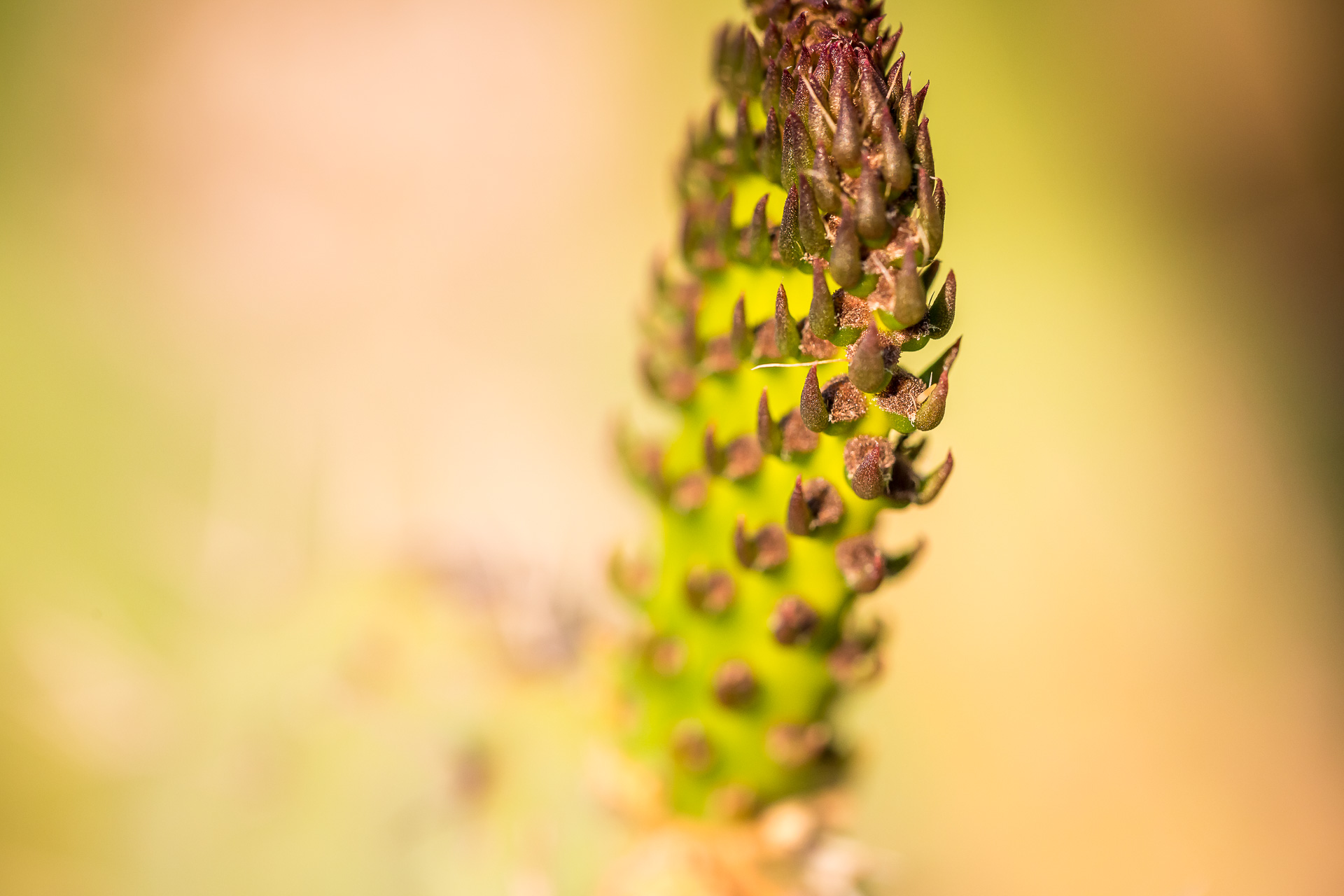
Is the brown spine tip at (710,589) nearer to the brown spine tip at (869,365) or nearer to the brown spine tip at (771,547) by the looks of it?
the brown spine tip at (771,547)

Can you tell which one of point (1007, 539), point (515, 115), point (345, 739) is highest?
point (515, 115)

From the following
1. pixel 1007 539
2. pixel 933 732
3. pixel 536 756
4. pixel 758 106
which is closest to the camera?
pixel 758 106

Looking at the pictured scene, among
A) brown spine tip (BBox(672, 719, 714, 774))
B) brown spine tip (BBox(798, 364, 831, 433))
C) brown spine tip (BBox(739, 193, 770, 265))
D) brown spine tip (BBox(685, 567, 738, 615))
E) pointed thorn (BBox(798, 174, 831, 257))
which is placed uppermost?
brown spine tip (BBox(739, 193, 770, 265))

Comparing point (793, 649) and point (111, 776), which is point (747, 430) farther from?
point (111, 776)

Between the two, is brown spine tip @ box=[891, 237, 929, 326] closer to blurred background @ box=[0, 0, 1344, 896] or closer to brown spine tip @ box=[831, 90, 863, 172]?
brown spine tip @ box=[831, 90, 863, 172]

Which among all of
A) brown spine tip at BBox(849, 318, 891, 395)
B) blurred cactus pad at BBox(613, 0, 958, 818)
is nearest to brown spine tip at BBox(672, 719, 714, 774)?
blurred cactus pad at BBox(613, 0, 958, 818)

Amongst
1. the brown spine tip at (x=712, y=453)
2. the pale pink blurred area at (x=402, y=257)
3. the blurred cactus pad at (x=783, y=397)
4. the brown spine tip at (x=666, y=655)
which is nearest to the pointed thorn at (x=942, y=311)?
the blurred cactus pad at (x=783, y=397)

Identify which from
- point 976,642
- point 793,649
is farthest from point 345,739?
point 976,642
